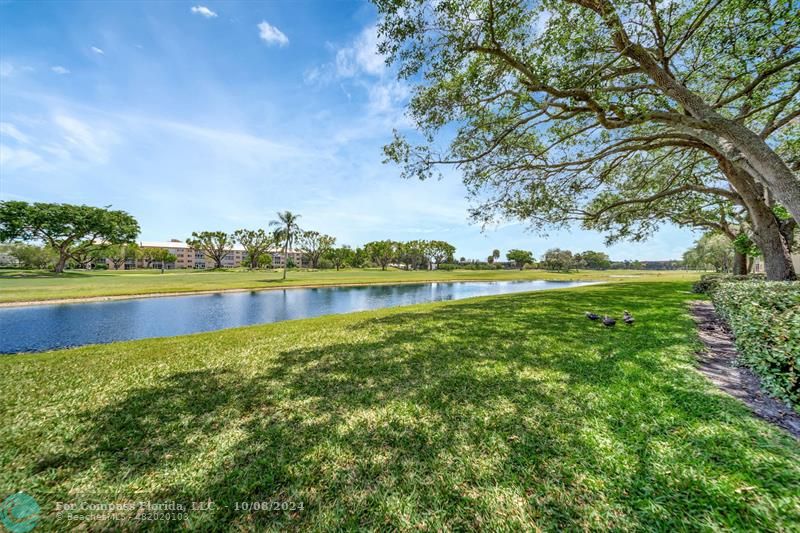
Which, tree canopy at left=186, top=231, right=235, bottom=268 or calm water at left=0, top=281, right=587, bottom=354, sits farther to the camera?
tree canopy at left=186, top=231, right=235, bottom=268

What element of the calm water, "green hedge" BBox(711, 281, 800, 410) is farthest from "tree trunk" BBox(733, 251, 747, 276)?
the calm water

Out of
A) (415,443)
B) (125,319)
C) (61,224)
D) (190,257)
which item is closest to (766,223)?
(415,443)

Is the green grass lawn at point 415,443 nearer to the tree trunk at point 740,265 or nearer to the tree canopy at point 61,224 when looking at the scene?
the tree trunk at point 740,265

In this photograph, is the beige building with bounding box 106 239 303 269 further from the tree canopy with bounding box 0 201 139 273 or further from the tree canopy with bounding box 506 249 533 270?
the tree canopy with bounding box 506 249 533 270

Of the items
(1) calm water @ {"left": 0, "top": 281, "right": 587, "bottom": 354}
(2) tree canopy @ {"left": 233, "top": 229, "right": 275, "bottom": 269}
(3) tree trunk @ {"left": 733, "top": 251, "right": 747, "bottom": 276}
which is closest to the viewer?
(1) calm water @ {"left": 0, "top": 281, "right": 587, "bottom": 354}

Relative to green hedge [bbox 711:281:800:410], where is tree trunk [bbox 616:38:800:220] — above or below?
above

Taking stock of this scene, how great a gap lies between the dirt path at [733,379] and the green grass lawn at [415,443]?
0.23 m

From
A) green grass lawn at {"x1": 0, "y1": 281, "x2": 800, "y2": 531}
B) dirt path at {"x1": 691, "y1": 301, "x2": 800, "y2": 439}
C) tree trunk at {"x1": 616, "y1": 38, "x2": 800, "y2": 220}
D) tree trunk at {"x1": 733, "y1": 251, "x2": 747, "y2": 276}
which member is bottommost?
green grass lawn at {"x1": 0, "y1": 281, "x2": 800, "y2": 531}

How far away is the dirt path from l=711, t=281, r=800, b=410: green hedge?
0.44 feet

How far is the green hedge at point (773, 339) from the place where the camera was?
3.22m

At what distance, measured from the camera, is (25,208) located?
3778 cm

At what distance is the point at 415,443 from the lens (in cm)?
281

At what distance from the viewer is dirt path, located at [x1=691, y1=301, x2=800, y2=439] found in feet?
10.2

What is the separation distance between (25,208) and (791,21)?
2651 inches
